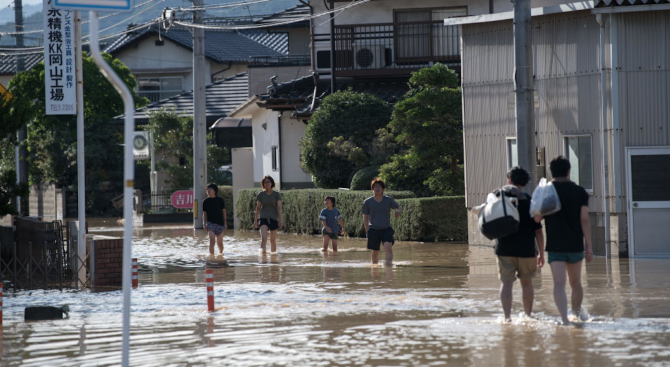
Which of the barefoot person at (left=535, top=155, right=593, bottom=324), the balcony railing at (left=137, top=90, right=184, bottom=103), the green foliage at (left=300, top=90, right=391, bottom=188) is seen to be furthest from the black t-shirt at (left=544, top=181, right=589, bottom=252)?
the balcony railing at (left=137, top=90, right=184, bottom=103)

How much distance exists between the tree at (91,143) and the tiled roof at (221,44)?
10.8 m

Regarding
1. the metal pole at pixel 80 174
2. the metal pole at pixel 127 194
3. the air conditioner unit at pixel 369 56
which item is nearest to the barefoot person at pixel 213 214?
the metal pole at pixel 80 174

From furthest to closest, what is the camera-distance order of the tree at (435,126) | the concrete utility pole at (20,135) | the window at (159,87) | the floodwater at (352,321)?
the window at (159,87) < the concrete utility pole at (20,135) < the tree at (435,126) < the floodwater at (352,321)

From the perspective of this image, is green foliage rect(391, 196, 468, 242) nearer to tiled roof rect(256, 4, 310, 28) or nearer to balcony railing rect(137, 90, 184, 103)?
tiled roof rect(256, 4, 310, 28)

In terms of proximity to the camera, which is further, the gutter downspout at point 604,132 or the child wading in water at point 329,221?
the child wading in water at point 329,221

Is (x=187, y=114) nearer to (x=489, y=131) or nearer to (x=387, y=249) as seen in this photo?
(x=489, y=131)

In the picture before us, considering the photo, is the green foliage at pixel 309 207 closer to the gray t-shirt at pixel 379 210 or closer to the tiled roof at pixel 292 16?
the gray t-shirt at pixel 379 210

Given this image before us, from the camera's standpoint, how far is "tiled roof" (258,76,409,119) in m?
29.8

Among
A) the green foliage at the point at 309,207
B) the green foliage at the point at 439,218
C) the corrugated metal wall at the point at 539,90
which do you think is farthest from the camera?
the green foliage at the point at 309,207

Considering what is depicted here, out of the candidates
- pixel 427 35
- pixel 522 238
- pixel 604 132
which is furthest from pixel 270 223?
pixel 427 35

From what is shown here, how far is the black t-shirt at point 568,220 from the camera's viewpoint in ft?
30.6

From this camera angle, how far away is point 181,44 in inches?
2109

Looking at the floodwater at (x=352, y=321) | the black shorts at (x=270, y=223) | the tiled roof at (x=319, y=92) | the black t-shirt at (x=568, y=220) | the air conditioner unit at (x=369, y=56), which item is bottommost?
the floodwater at (x=352, y=321)

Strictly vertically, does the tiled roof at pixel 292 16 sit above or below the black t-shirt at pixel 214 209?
above
